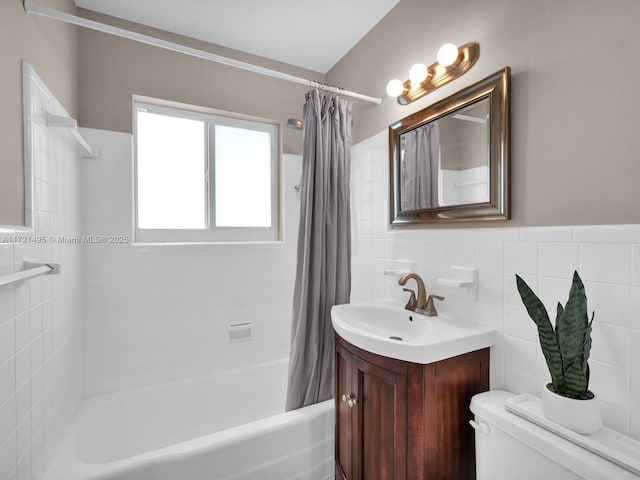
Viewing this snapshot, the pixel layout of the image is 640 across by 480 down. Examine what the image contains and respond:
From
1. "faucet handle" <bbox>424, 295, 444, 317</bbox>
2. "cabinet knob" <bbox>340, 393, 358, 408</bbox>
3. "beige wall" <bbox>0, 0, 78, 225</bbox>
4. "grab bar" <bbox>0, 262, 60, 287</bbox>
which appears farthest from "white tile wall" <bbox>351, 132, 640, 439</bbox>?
"beige wall" <bbox>0, 0, 78, 225</bbox>

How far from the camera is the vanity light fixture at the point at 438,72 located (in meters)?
1.29

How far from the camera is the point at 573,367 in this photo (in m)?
0.82

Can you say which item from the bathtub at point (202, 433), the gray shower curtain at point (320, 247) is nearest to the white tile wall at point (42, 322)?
the bathtub at point (202, 433)

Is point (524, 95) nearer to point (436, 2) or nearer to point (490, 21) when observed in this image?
point (490, 21)

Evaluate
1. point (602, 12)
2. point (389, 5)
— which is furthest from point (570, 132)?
point (389, 5)

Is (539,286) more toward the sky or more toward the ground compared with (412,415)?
more toward the sky

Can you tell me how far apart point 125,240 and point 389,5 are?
6.83 ft

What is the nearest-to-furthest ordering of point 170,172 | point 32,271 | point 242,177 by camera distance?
point 32,271 < point 170,172 < point 242,177

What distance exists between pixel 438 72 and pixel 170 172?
177 centimetres

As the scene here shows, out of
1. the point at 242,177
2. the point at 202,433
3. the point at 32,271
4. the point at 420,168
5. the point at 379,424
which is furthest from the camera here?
the point at 242,177

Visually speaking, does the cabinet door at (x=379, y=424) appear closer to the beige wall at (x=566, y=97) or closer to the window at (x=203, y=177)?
the beige wall at (x=566, y=97)

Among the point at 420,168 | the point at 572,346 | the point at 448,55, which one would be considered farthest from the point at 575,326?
the point at 448,55

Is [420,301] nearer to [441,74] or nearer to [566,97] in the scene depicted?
[566,97]

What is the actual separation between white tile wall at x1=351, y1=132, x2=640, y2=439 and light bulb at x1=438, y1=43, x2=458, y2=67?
0.73 meters
